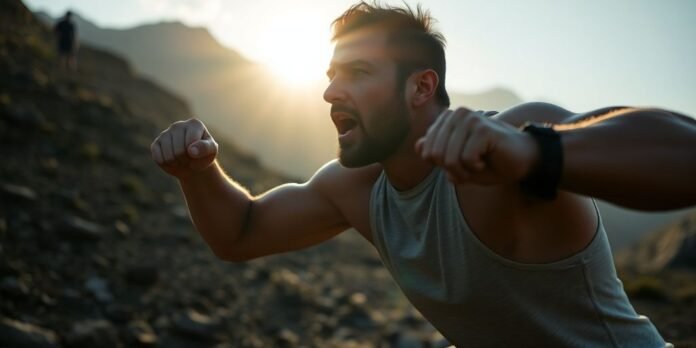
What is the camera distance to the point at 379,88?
98.7 inches

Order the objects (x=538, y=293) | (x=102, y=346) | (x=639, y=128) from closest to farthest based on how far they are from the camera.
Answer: (x=639, y=128)
(x=538, y=293)
(x=102, y=346)

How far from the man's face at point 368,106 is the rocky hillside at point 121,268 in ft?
11.4

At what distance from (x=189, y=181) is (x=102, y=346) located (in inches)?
112

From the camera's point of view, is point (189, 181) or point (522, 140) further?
point (189, 181)

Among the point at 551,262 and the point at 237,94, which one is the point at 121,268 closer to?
the point at 551,262

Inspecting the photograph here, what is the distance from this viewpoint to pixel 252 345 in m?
5.68

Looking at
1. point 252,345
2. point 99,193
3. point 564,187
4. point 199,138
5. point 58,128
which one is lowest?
point 564,187

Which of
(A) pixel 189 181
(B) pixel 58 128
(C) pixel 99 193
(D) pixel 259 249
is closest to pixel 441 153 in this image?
(A) pixel 189 181

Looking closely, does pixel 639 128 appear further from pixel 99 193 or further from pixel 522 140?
pixel 99 193

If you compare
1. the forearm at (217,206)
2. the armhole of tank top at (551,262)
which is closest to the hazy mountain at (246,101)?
the forearm at (217,206)

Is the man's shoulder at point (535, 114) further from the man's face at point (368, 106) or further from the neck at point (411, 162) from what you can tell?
the man's face at point (368, 106)

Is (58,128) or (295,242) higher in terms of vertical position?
(58,128)

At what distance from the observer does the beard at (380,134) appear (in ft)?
8.15

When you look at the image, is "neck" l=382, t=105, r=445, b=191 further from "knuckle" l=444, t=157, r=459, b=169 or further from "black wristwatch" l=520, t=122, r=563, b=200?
"knuckle" l=444, t=157, r=459, b=169
